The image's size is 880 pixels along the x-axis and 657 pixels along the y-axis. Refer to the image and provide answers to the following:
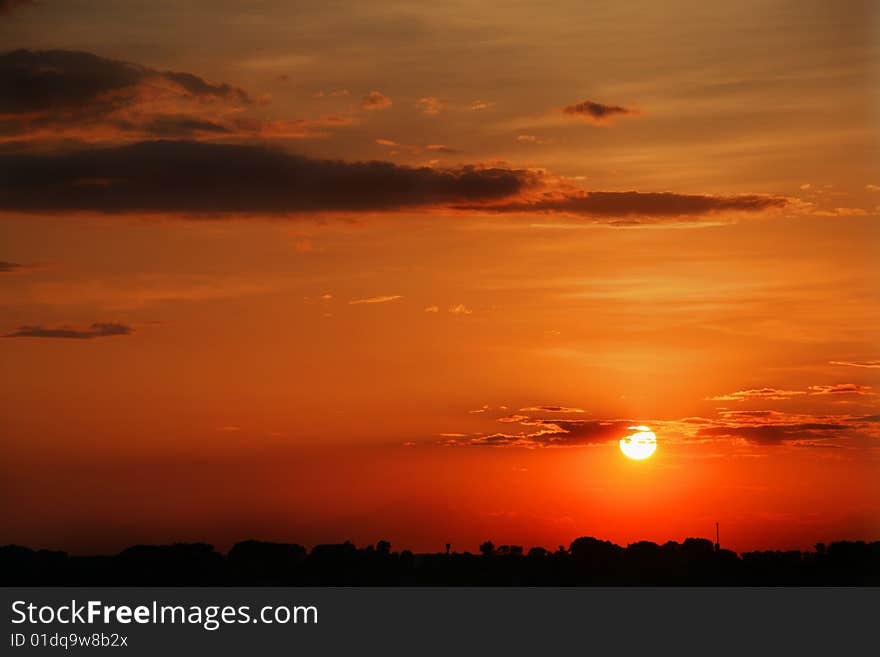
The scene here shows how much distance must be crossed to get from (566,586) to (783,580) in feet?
38.3

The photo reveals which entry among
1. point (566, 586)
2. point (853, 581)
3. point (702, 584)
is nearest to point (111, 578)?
point (566, 586)

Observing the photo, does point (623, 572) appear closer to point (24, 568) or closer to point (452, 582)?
point (452, 582)

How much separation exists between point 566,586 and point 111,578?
2356 centimetres

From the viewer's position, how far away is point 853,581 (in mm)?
70625

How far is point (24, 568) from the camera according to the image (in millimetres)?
69938
